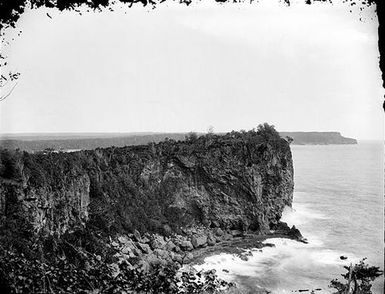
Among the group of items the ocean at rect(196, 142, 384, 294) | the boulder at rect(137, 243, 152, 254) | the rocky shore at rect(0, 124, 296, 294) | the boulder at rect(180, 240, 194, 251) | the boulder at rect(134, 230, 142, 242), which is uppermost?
the rocky shore at rect(0, 124, 296, 294)

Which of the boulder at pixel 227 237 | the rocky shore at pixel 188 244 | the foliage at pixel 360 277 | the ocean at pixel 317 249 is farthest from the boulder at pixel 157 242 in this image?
the foliage at pixel 360 277

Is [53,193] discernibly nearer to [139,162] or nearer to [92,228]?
[92,228]

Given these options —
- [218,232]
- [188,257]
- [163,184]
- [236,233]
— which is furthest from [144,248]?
[236,233]

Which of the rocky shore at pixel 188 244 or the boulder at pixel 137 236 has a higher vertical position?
the boulder at pixel 137 236

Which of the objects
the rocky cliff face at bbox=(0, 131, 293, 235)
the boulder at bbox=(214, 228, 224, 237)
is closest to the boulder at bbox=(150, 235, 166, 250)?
the rocky cliff face at bbox=(0, 131, 293, 235)

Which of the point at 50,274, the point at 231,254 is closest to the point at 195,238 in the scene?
the point at 231,254

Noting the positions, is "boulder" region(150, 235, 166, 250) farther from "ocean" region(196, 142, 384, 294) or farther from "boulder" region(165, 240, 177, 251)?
"ocean" region(196, 142, 384, 294)

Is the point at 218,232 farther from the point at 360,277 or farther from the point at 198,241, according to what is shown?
the point at 360,277

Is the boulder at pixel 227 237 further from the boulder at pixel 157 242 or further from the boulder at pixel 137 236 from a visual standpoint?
the boulder at pixel 137 236
